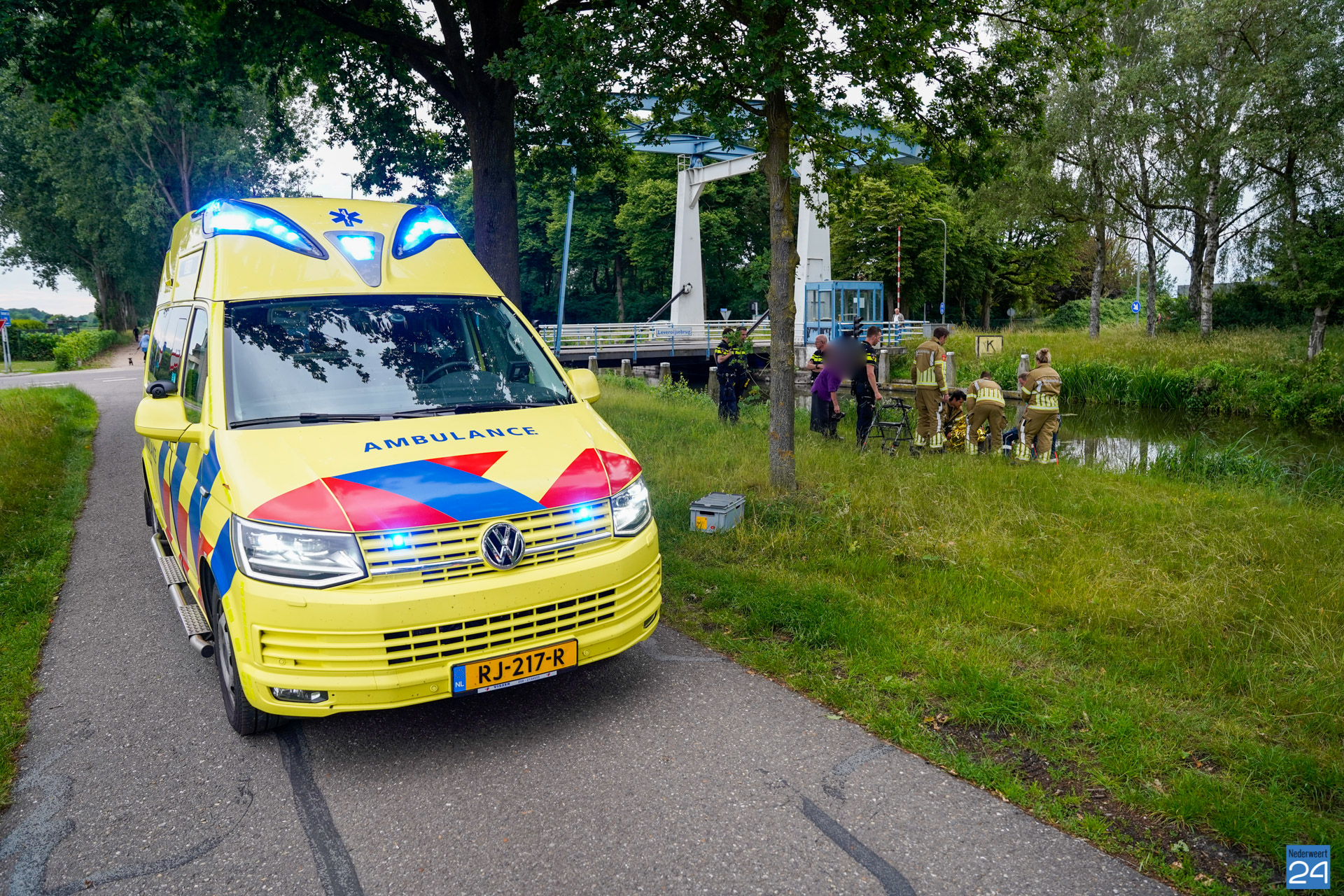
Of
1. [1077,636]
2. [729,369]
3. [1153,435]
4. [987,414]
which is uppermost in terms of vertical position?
[729,369]

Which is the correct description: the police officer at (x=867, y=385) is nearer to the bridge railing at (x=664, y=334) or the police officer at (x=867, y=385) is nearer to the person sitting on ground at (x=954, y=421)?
the person sitting on ground at (x=954, y=421)

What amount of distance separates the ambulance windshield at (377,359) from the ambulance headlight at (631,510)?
84 centimetres

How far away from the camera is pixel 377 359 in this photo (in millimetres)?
4754

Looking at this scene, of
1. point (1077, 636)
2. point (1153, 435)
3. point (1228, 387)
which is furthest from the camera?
point (1228, 387)

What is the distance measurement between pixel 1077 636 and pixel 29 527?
8.96 m

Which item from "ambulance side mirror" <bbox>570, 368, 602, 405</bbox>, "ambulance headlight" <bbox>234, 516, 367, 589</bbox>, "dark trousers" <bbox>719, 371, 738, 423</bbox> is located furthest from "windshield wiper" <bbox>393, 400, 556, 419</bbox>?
"dark trousers" <bbox>719, 371, 738, 423</bbox>

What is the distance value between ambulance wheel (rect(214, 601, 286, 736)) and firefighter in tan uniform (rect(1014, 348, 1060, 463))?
9.54 metres

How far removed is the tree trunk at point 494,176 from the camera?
12.0m

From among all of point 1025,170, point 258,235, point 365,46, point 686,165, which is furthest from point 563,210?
point 258,235

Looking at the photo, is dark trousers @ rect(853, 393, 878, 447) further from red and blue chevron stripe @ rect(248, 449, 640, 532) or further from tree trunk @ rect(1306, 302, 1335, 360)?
tree trunk @ rect(1306, 302, 1335, 360)

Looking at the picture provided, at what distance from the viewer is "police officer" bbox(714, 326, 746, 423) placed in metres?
15.2

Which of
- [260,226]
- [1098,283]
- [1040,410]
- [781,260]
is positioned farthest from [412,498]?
[1098,283]

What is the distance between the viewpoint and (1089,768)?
12.1 ft

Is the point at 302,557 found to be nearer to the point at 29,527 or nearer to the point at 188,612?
the point at 188,612
